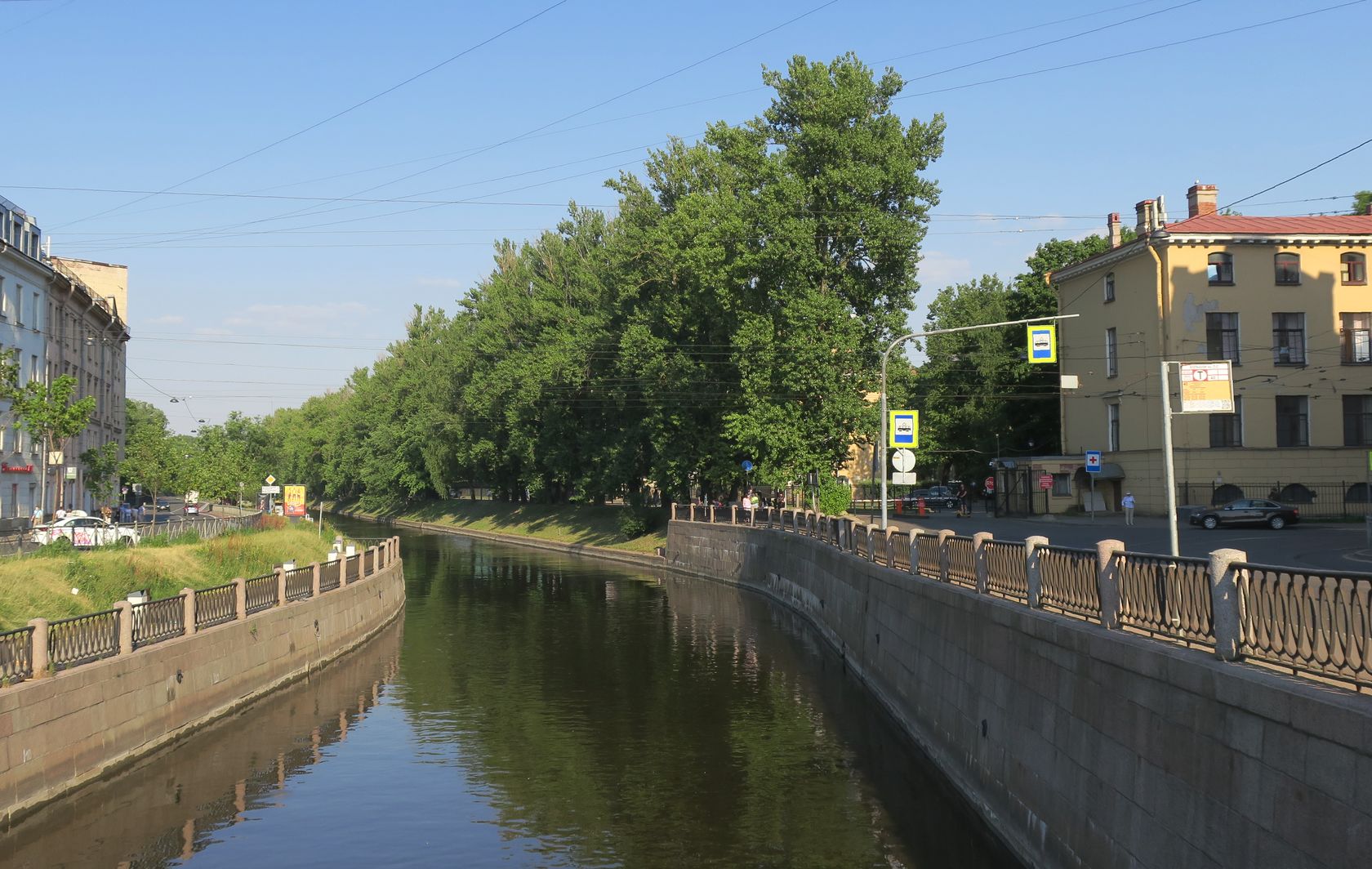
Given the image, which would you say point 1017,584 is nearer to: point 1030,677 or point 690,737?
point 1030,677

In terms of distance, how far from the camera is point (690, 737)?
22.2 meters

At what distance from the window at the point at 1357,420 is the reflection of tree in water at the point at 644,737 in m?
35.2

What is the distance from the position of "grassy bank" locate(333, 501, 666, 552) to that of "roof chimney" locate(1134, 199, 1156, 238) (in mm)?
29593

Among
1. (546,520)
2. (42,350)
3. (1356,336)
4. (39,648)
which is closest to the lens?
(39,648)

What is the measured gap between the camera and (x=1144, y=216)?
62844 mm

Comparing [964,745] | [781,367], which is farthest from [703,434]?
[964,745]

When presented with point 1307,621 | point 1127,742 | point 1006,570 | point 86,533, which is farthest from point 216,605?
point 1307,621

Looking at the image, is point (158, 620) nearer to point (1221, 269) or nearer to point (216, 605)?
point (216, 605)

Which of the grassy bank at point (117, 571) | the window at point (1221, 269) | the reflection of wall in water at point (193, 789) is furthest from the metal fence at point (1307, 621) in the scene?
the window at point (1221, 269)

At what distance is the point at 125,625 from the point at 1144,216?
184 feet

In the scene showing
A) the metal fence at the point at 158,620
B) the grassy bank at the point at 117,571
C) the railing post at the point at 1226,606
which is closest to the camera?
Result: the railing post at the point at 1226,606

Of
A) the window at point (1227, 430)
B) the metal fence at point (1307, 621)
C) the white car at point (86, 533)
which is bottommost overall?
the white car at point (86, 533)

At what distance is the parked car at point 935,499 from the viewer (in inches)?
3179

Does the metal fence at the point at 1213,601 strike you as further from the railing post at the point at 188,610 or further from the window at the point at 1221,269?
the window at the point at 1221,269
